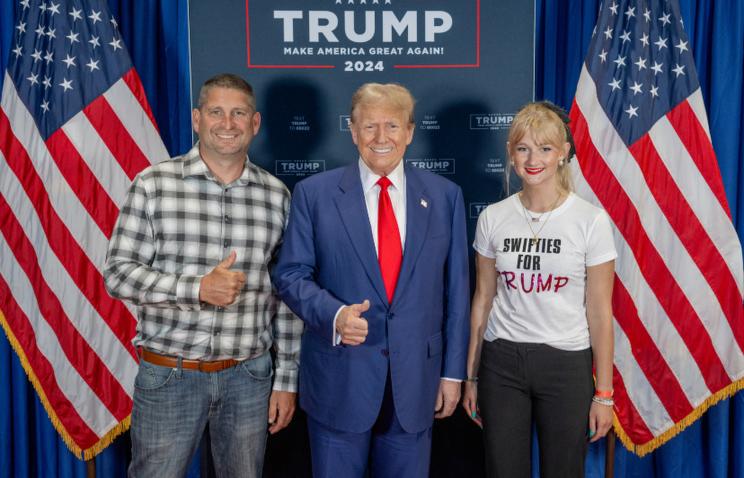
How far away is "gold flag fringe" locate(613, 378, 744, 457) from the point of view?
2.34 meters

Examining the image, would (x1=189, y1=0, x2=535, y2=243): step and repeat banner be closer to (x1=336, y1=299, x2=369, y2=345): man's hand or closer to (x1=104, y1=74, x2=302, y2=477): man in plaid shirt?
(x1=104, y1=74, x2=302, y2=477): man in plaid shirt

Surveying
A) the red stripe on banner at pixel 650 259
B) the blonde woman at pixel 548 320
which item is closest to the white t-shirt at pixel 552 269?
the blonde woman at pixel 548 320

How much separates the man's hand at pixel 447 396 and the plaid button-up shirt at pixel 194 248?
59 cm

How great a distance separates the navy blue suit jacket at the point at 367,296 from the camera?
1.73m

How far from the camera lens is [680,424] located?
2.39m

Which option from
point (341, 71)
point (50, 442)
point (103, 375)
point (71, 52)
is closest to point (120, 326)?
point (103, 375)

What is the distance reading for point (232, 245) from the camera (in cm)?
187

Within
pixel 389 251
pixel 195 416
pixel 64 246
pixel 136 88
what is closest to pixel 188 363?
pixel 195 416

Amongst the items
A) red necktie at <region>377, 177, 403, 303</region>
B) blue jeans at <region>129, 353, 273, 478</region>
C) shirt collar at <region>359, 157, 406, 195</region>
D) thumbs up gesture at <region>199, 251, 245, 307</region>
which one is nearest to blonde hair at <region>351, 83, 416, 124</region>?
shirt collar at <region>359, 157, 406, 195</region>

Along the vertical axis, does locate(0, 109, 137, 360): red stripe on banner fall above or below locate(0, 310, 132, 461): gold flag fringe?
above

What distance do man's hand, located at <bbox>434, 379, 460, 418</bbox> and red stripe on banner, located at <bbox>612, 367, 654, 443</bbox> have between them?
35.8 inches

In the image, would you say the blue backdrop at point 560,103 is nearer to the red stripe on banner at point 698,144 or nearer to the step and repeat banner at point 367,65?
the step and repeat banner at point 367,65

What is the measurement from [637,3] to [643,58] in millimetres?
213

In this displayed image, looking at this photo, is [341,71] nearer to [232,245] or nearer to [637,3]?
[232,245]
